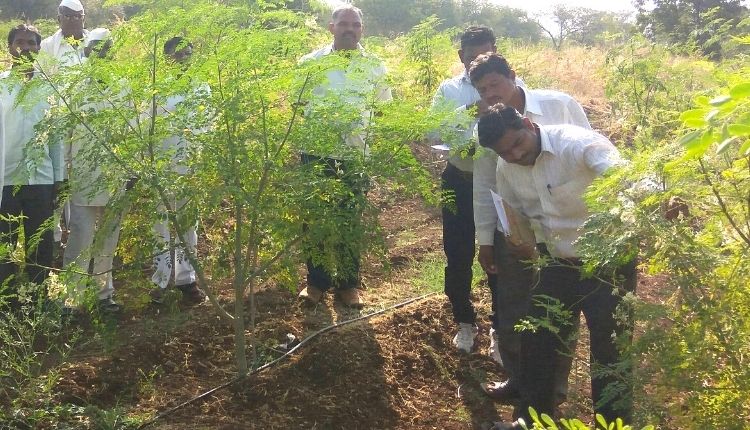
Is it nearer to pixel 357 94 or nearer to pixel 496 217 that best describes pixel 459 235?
pixel 496 217

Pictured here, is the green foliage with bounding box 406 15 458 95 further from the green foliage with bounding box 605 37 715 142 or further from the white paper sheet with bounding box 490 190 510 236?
the white paper sheet with bounding box 490 190 510 236

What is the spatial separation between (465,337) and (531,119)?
1.57m

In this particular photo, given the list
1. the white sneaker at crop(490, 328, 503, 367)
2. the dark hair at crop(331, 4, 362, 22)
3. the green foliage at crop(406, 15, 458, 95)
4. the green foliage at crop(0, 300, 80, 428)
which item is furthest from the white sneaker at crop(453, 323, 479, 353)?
the green foliage at crop(406, 15, 458, 95)

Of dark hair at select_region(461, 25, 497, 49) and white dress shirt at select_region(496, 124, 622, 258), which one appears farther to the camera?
dark hair at select_region(461, 25, 497, 49)

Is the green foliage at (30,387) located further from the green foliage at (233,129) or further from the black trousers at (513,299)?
the black trousers at (513,299)

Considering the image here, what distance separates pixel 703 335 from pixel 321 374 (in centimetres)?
234

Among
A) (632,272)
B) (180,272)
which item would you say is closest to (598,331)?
(632,272)

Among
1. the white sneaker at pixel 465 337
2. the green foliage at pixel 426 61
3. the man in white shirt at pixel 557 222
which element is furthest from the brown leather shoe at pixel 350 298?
the green foliage at pixel 426 61

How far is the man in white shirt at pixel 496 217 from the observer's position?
367cm

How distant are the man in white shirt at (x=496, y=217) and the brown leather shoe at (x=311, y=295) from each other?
141cm

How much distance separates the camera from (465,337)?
4711mm

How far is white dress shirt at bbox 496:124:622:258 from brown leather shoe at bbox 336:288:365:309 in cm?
208

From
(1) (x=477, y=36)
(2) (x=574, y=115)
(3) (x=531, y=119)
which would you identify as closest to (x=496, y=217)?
(3) (x=531, y=119)

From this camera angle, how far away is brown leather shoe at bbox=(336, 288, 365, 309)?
5184mm
